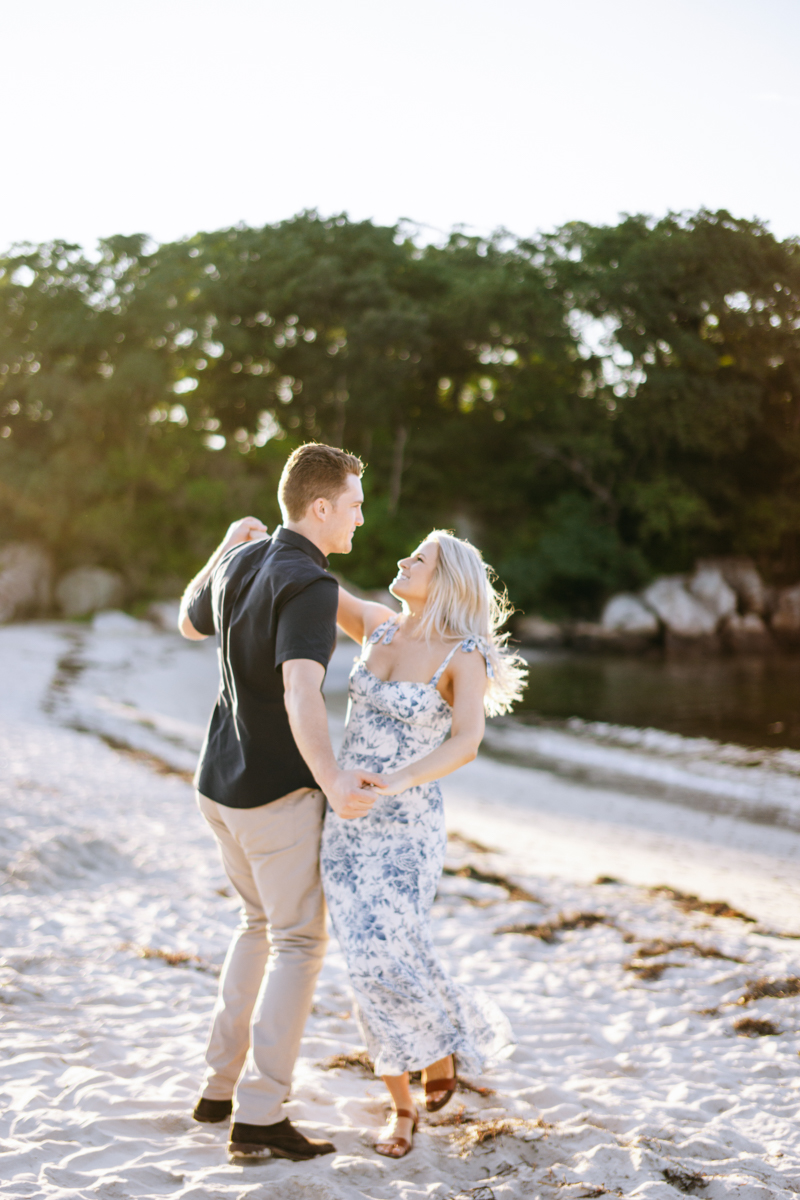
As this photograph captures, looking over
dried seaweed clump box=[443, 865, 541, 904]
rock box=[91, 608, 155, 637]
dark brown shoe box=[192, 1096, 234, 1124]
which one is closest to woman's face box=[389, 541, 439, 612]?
dark brown shoe box=[192, 1096, 234, 1124]

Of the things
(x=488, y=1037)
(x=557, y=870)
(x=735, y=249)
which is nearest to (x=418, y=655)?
(x=488, y=1037)

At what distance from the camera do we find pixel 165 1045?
3.01 meters

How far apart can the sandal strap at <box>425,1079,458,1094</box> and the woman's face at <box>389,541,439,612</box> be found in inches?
58.5

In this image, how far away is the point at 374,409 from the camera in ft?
93.8

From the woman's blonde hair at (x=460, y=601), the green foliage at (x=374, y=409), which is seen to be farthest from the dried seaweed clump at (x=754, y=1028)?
the green foliage at (x=374, y=409)

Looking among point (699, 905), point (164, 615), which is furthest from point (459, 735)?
point (164, 615)

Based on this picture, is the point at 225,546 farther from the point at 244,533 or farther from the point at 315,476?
the point at 315,476

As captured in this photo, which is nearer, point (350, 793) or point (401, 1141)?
point (350, 793)

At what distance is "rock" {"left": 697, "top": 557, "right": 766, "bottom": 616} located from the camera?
28328 mm

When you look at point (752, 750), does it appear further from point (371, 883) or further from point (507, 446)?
point (507, 446)

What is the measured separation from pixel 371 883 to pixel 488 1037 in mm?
654

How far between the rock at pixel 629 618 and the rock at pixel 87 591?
1639 centimetres

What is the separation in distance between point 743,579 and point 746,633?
7.60 ft

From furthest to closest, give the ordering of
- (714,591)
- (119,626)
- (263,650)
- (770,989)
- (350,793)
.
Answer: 1. (714,591)
2. (119,626)
3. (770,989)
4. (263,650)
5. (350,793)
